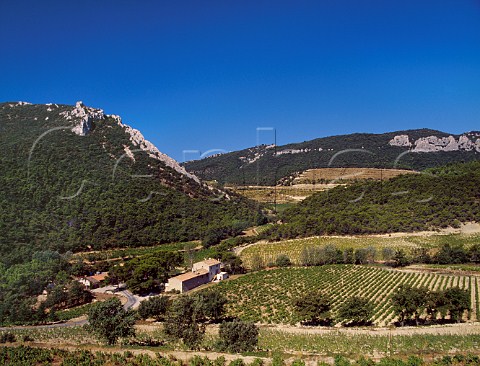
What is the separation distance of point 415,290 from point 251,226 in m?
52.3

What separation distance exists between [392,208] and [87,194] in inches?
2051

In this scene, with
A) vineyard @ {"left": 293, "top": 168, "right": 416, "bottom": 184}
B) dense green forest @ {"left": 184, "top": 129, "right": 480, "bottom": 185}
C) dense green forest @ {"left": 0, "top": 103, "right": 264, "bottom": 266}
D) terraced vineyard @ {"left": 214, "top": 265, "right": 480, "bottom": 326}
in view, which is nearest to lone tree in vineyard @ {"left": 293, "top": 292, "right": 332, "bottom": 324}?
terraced vineyard @ {"left": 214, "top": 265, "right": 480, "bottom": 326}

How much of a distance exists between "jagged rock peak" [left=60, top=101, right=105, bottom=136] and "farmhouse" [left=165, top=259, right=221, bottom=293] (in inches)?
1454

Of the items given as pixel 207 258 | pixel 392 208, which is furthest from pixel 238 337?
pixel 392 208

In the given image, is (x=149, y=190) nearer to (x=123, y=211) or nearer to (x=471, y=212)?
(x=123, y=211)

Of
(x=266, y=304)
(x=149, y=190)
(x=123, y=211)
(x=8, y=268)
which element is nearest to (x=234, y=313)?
(x=266, y=304)

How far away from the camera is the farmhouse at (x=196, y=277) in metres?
42.2

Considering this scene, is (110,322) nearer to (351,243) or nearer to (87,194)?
(87,194)

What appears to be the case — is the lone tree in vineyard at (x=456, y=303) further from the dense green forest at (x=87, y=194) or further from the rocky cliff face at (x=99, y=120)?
the rocky cliff face at (x=99, y=120)

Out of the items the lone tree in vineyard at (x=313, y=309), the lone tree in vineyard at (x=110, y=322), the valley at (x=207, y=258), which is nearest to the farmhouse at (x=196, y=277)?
the valley at (x=207, y=258)

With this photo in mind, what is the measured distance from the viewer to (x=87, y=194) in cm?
5522

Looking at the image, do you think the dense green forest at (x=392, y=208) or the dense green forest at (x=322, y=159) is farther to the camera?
the dense green forest at (x=322, y=159)

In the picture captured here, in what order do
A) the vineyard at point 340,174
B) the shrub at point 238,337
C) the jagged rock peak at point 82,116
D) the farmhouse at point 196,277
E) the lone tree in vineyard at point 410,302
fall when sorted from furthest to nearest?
the vineyard at point 340,174
the jagged rock peak at point 82,116
the farmhouse at point 196,277
the lone tree in vineyard at point 410,302
the shrub at point 238,337

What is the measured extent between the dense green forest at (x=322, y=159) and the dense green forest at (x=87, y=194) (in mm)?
54513
